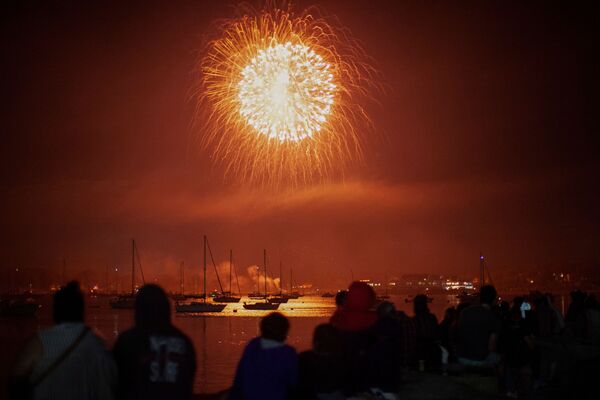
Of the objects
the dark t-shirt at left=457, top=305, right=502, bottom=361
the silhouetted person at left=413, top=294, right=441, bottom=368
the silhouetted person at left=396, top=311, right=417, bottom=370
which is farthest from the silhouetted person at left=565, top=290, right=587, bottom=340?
the dark t-shirt at left=457, top=305, right=502, bottom=361

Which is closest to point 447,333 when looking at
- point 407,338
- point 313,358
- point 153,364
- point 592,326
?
point 407,338

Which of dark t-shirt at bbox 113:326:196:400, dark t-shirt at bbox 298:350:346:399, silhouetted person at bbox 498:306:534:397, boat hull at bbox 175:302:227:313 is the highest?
dark t-shirt at bbox 113:326:196:400

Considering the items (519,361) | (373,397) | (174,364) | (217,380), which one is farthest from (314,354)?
(217,380)

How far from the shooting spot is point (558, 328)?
60.9 ft

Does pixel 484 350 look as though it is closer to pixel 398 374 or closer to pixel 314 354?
pixel 398 374

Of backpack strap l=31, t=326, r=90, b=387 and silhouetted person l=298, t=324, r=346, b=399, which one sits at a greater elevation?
backpack strap l=31, t=326, r=90, b=387

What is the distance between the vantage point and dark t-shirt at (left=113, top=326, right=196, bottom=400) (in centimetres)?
603

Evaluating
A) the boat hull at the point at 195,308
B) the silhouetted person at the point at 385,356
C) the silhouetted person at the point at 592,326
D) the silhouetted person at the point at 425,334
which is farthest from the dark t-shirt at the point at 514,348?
the boat hull at the point at 195,308

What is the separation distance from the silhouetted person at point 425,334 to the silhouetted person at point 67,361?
27.0 ft

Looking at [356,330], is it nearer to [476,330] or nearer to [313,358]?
[313,358]

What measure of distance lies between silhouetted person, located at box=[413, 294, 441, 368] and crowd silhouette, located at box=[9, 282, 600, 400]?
0.02 meters

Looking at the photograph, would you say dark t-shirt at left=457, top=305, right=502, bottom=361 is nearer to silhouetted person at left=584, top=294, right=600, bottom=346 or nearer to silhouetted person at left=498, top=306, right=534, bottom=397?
silhouetted person at left=498, top=306, right=534, bottom=397

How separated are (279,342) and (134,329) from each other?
1.43m

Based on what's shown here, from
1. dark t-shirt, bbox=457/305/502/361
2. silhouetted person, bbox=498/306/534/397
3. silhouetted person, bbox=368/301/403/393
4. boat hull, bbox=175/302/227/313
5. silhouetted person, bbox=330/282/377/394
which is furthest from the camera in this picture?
boat hull, bbox=175/302/227/313
